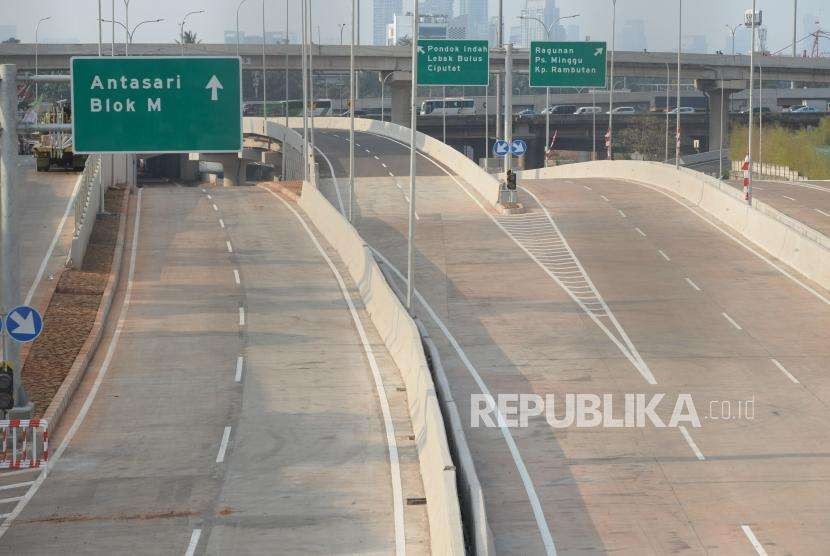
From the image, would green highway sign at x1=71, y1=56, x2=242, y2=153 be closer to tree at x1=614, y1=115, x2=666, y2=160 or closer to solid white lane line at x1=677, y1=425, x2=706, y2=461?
solid white lane line at x1=677, y1=425, x2=706, y2=461

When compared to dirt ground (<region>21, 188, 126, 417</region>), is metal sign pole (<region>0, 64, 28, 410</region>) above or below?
above

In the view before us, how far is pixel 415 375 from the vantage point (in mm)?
26062

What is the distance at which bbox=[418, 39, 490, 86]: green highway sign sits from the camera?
60.2 m

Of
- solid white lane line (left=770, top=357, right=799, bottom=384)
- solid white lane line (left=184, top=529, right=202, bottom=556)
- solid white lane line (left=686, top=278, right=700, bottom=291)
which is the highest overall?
solid white lane line (left=686, top=278, right=700, bottom=291)

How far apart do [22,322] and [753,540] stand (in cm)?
1259

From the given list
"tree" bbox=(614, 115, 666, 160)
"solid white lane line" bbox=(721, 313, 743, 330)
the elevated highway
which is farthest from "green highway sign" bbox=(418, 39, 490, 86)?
"tree" bbox=(614, 115, 666, 160)

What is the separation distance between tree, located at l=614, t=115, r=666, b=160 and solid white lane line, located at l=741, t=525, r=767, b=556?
12393 cm

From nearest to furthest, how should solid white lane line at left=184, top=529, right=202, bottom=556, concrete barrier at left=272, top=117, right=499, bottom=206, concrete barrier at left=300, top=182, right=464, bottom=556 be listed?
concrete barrier at left=300, top=182, right=464, bottom=556 → solid white lane line at left=184, top=529, right=202, bottom=556 → concrete barrier at left=272, top=117, right=499, bottom=206

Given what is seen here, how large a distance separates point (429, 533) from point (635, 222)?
105ft

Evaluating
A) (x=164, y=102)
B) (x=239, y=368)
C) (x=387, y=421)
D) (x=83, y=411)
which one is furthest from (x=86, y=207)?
(x=387, y=421)

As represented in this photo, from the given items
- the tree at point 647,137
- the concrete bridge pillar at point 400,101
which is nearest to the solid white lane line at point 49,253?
the concrete bridge pillar at point 400,101

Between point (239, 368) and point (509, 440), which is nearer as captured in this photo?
point (509, 440)

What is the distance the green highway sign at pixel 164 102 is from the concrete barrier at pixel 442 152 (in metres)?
27.2

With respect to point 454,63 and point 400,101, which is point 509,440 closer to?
point 454,63
